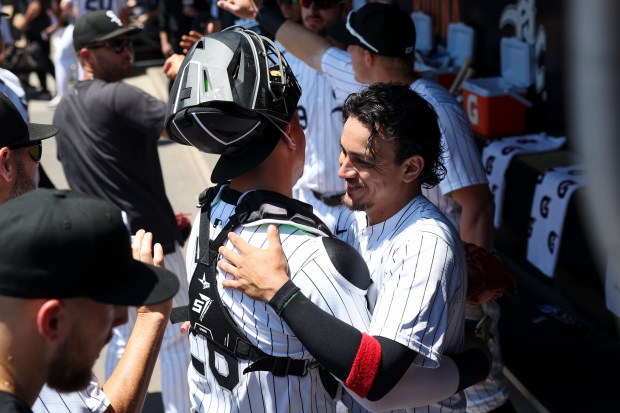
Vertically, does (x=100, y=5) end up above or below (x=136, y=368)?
below

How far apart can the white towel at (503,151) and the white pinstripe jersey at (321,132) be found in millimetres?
1558

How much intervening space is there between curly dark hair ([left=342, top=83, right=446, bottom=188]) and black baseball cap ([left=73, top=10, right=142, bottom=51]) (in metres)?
2.22

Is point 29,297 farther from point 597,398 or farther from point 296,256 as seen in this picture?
point 597,398

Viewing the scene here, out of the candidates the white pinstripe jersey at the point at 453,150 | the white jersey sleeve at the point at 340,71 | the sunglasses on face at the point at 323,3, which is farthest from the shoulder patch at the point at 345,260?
the sunglasses on face at the point at 323,3

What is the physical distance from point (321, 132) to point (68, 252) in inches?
114

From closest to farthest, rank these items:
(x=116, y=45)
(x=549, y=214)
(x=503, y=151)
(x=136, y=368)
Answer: (x=136, y=368) → (x=116, y=45) → (x=549, y=214) → (x=503, y=151)

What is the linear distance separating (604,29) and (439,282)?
4.28 feet

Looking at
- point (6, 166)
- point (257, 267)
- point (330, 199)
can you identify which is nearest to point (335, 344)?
point (257, 267)

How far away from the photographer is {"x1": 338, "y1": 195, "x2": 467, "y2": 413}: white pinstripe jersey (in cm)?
197

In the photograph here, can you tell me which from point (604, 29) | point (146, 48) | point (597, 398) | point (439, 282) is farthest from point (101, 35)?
point (146, 48)

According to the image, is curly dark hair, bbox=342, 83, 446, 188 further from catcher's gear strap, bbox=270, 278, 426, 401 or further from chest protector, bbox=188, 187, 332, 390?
catcher's gear strap, bbox=270, 278, 426, 401

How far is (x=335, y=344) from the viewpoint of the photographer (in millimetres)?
1884

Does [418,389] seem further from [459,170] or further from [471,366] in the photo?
[459,170]

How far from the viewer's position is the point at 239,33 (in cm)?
214
